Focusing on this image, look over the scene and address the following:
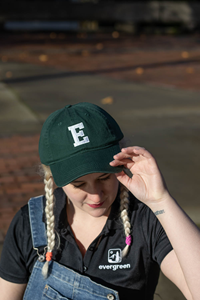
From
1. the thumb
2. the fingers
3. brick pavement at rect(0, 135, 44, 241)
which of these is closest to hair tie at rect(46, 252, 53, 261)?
the thumb

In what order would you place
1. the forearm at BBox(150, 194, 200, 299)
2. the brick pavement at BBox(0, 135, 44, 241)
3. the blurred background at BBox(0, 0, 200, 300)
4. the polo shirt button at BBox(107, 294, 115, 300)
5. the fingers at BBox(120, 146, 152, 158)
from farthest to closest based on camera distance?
the blurred background at BBox(0, 0, 200, 300)
the brick pavement at BBox(0, 135, 44, 241)
the polo shirt button at BBox(107, 294, 115, 300)
the fingers at BBox(120, 146, 152, 158)
the forearm at BBox(150, 194, 200, 299)

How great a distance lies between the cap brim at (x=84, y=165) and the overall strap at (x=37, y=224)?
25cm

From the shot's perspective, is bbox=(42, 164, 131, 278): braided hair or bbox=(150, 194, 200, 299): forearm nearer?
bbox=(150, 194, 200, 299): forearm

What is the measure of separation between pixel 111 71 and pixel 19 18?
1128 centimetres

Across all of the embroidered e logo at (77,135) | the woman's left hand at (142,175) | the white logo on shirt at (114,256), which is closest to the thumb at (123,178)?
the woman's left hand at (142,175)

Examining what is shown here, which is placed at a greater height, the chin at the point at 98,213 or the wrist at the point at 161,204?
the wrist at the point at 161,204

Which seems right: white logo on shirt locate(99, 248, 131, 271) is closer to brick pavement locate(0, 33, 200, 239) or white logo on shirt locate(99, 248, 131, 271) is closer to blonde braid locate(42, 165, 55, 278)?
blonde braid locate(42, 165, 55, 278)

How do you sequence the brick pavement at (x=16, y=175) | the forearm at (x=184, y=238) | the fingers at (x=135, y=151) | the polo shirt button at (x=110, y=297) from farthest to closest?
the brick pavement at (x=16, y=175), the polo shirt button at (x=110, y=297), the fingers at (x=135, y=151), the forearm at (x=184, y=238)

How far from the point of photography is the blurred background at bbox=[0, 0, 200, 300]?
4.61m

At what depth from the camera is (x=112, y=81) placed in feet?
29.5

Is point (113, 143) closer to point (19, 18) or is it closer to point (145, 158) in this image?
point (145, 158)

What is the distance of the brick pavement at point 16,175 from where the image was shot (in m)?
3.92

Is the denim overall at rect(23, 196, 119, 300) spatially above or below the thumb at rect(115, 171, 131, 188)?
below

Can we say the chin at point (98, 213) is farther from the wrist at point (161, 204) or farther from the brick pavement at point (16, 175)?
the brick pavement at point (16, 175)
